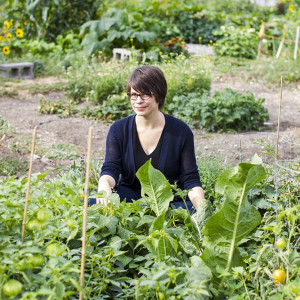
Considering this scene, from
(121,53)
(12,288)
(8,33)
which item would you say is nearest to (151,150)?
(12,288)

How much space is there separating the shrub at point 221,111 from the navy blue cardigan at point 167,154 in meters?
2.64

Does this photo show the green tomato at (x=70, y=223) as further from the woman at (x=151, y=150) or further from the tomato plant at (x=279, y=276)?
the woman at (x=151, y=150)

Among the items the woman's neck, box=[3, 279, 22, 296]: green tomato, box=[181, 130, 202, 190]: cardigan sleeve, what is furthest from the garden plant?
the woman's neck

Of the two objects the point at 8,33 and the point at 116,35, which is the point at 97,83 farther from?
the point at 8,33

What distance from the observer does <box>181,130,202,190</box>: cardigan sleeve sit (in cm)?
309

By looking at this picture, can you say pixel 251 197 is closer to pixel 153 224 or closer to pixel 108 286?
pixel 153 224

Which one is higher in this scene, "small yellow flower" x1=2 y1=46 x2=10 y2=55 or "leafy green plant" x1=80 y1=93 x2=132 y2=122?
"small yellow flower" x1=2 y1=46 x2=10 y2=55

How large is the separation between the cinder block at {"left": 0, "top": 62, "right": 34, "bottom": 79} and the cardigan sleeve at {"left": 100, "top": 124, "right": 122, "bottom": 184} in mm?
5456

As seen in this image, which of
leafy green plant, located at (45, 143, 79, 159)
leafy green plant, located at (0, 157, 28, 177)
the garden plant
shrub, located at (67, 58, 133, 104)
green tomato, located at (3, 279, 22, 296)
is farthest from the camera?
shrub, located at (67, 58, 133, 104)

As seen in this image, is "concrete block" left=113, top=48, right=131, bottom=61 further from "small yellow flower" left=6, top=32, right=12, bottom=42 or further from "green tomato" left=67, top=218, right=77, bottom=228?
"green tomato" left=67, top=218, right=77, bottom=228

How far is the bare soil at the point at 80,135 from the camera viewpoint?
15.7 feet

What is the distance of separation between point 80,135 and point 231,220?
3.69 metres

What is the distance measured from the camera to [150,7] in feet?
38.5

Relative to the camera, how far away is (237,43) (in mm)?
10758
